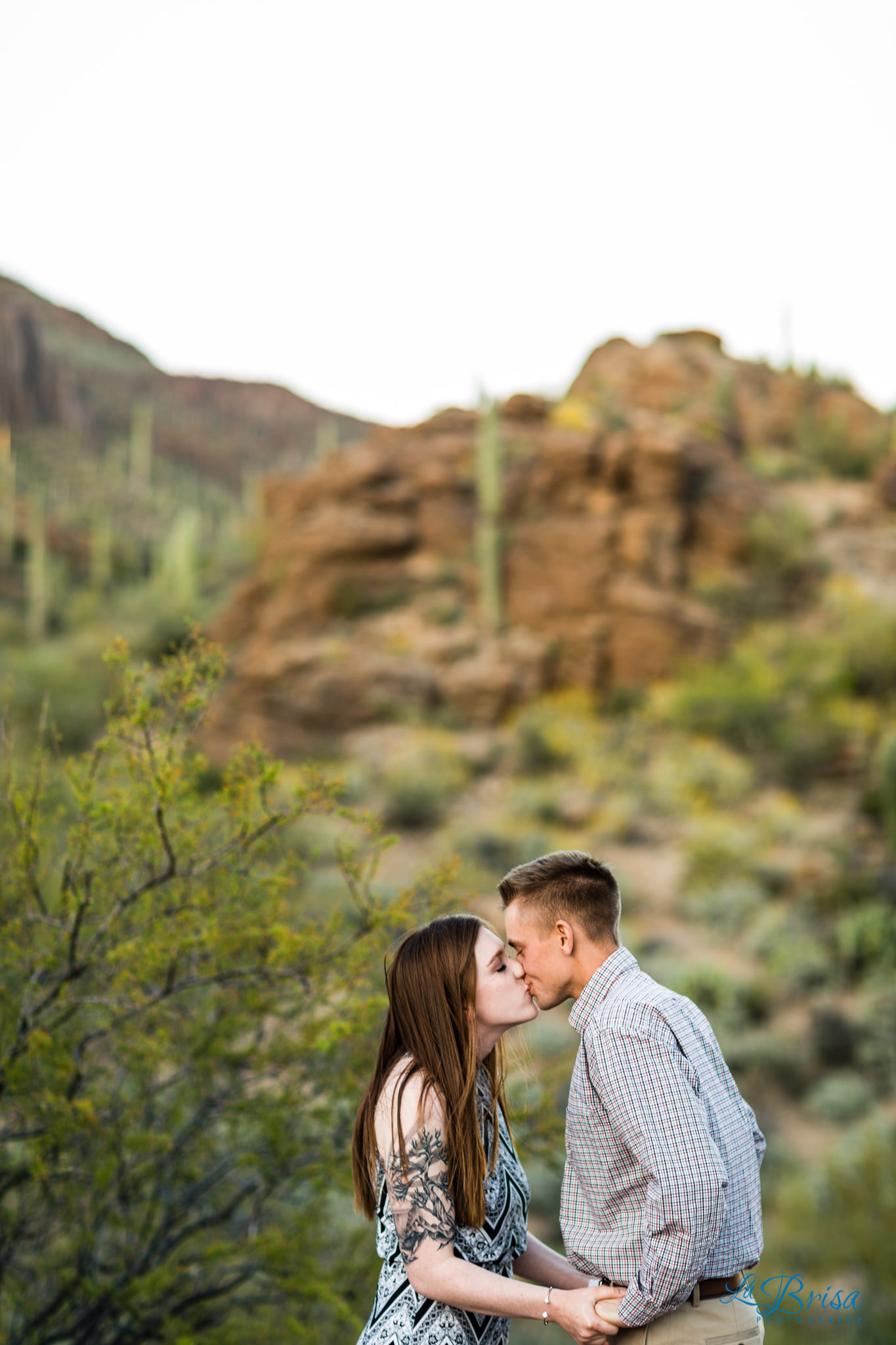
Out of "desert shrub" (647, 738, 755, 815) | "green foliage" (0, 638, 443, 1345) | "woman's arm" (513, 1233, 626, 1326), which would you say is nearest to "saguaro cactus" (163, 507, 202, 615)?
"desert shrub" (647, 738, 755, 815)

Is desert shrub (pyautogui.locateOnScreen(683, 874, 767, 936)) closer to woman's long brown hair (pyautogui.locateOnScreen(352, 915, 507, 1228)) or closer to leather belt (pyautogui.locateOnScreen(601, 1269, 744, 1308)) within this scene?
leather belt (pyautogui.locateOnScreen(601, 1269, 744, 1308))

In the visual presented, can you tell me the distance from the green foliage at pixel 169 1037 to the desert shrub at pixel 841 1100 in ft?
20.5

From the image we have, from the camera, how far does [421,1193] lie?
1736 millimetres

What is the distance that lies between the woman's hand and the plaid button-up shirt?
0.03 m

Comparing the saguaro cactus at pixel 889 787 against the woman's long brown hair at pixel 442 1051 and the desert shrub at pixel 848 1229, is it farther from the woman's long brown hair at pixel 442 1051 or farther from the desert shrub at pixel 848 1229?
the woman's long brown hair at pixel 442 1051

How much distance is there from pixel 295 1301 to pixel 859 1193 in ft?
14.4

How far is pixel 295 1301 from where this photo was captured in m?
3.63

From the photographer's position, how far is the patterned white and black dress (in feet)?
6.08

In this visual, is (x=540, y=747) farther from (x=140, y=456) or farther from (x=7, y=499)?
(x=140, y=456)

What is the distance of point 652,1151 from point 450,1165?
0.40 meters

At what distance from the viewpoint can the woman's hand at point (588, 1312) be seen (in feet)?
5.42

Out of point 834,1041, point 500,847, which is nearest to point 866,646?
point 500,847

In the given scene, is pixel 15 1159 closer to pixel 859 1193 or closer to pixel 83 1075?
pixel 83 1075

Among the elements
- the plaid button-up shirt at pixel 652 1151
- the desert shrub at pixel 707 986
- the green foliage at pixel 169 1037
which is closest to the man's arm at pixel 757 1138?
the plaid button-up shirt at pixel 652 1151
